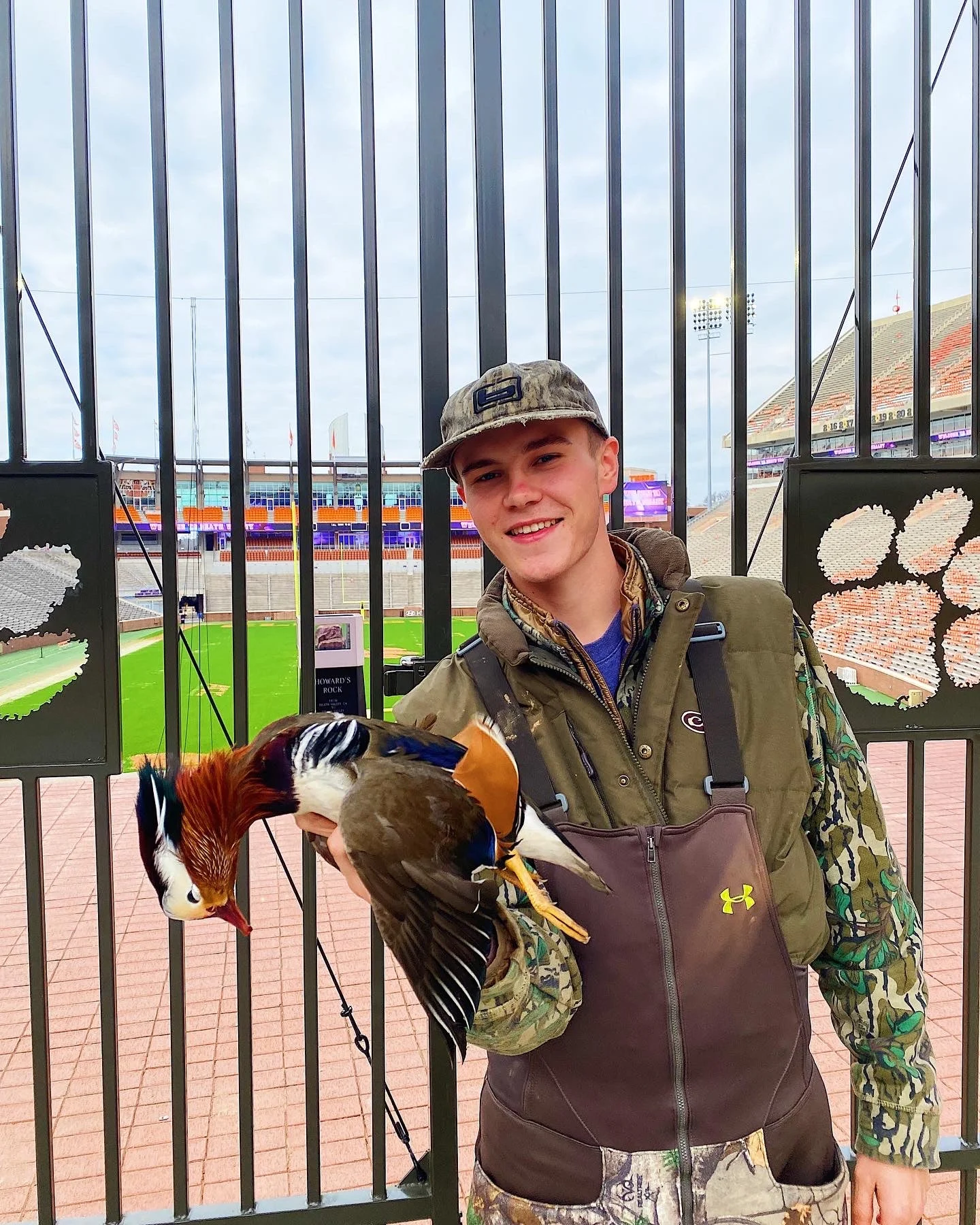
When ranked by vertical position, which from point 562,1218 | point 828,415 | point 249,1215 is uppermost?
point 828,415

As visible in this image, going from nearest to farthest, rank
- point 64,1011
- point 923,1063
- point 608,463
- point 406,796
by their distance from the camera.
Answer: point 406,796, point 923,1063, point 608,463, point 64,1011

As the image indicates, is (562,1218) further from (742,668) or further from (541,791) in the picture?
(742,668)

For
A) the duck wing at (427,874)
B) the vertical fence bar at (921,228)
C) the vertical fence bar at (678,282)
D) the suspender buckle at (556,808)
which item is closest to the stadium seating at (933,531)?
the vertical fence bar at (921,228)

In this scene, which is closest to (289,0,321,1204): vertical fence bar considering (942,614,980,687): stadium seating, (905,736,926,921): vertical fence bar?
(905,736,926,921): vertical fence bar

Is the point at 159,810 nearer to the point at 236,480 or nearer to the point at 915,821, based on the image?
the point at 236,480

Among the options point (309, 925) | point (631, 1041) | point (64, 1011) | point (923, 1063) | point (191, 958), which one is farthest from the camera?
point (191, 958)

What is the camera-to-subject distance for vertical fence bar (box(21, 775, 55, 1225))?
1.83 m

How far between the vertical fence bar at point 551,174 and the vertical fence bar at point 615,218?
0.13 m

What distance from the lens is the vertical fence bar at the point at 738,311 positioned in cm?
194

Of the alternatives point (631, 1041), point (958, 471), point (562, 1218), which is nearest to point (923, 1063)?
point (631, 1041)

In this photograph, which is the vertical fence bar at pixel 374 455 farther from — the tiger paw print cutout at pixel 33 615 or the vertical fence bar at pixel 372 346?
the tiger paw print cutout at pixel 33 615

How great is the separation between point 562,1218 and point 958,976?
3273mm

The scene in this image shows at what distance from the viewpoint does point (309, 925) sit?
1883 mm

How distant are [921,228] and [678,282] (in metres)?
0.70
